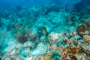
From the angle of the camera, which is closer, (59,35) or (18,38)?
(59,35)

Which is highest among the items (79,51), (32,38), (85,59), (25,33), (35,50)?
(25,33)

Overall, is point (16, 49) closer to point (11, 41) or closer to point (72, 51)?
point (11, 41)

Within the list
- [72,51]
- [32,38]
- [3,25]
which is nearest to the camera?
[72,51]

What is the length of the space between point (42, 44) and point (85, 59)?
3.34 m

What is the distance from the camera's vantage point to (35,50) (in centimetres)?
508

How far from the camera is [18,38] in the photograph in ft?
19.0

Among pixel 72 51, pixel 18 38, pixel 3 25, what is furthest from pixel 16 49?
pixel 3 25

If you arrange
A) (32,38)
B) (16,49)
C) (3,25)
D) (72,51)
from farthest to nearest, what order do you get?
(3,25), (32,38), (16,49), (72,51)

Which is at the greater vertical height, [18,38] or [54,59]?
[18,38]

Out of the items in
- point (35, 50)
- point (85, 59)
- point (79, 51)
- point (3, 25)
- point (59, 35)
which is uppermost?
point (3, 25)

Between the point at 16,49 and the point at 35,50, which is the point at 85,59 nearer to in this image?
the point at 35,50

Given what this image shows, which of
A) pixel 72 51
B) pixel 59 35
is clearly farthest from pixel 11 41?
pixel 72 51

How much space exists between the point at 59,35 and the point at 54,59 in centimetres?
219

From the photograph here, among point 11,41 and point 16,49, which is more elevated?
point 11,41
